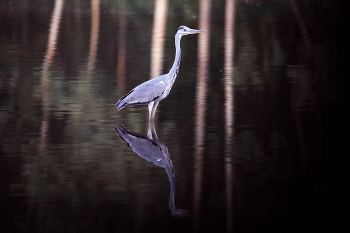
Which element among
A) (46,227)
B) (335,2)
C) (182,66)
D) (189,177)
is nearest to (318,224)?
(189,177)

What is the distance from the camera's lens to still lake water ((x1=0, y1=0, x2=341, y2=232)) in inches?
228

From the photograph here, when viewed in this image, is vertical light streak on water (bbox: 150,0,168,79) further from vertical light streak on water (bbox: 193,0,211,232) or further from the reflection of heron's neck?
the reflection of heron's neck

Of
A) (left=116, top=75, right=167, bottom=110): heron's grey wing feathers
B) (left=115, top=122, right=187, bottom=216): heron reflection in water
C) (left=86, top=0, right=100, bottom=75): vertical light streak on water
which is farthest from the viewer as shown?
(left=86, top=0, right=100, bottom=75): vertical light streak on water

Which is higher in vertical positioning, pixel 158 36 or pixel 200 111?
pixel 158 36

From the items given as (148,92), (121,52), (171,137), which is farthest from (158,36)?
(171,137)

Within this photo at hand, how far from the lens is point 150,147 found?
26.1 feet

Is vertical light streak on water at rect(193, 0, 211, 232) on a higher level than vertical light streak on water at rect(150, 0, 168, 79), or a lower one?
lower

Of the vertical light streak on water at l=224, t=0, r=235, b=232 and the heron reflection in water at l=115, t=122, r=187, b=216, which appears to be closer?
the vertical light streak on water at l=224, t=0, r=235, b=232

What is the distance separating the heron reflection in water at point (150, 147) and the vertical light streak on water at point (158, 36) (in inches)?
197

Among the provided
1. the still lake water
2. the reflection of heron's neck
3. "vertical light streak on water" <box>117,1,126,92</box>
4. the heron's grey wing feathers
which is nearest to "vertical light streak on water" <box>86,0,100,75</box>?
the still lake water

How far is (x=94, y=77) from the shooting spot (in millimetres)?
13094

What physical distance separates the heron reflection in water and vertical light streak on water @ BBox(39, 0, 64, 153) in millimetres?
1021

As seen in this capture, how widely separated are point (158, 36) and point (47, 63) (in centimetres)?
560

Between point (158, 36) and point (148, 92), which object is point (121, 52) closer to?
point (158, 36)
